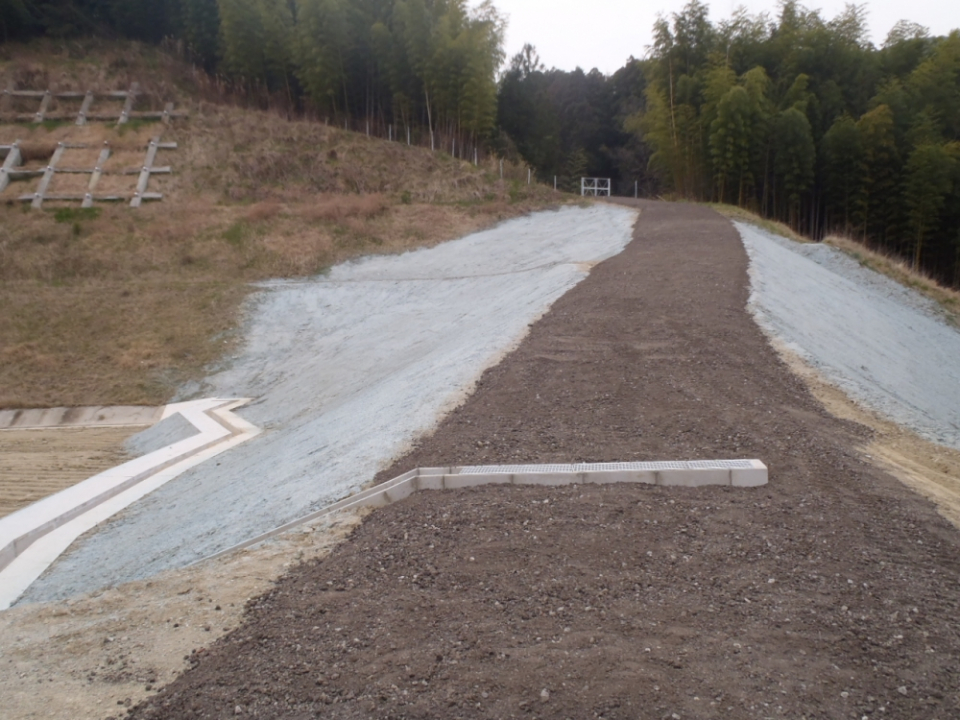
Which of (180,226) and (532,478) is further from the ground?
(180,226)

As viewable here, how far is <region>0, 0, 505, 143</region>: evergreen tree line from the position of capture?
1055 inches

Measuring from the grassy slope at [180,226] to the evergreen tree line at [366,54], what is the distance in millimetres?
2387

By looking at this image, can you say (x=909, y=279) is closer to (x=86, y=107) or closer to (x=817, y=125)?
(x=817, y=125)

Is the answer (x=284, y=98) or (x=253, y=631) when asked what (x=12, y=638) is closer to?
(x=253, y=631)

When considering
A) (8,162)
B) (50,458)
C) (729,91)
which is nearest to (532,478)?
(50,458)

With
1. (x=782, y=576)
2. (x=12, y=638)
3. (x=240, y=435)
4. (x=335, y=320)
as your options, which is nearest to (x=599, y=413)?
(x=782, y=576)

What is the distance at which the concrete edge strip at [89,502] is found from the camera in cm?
632

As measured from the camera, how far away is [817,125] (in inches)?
899

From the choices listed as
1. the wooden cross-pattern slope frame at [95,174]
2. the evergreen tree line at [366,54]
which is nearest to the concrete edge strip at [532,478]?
the wooden cross-pattern slope frame at [95,174]

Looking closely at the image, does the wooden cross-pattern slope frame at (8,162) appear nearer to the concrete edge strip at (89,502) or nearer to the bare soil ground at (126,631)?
the concrete edge strip at (89,502)

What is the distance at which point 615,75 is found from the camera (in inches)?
1885

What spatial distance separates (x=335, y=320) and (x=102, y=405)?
4625 millimetres

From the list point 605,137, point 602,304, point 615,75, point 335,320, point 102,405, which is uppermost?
point 615,75

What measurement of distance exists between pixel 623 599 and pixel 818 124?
75.2 feet
